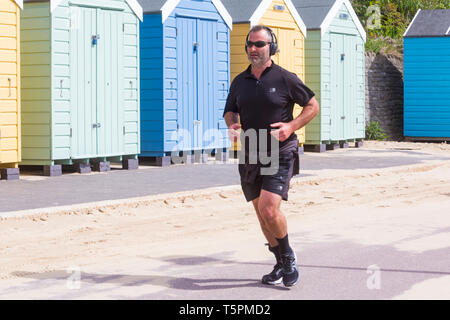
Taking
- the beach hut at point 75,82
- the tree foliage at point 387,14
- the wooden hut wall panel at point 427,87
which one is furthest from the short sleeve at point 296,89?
the tree foliage at point 387,14

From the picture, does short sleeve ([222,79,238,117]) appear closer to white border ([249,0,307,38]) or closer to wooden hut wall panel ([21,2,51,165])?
wooden hut wall panel ([21,2,51,165])

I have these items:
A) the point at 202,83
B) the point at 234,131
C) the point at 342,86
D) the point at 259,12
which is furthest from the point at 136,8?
the point at 234,131

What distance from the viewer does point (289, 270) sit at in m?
6.67

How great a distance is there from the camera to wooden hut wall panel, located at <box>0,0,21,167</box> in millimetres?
13781

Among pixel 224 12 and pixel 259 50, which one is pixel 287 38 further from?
pixel 259 50

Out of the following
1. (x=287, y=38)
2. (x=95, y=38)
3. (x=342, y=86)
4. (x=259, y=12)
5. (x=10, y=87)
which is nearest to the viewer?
(x=10, y=87)

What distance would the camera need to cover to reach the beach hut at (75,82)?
14.5 metres

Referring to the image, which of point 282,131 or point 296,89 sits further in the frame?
point 296,89

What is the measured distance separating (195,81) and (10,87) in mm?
4417

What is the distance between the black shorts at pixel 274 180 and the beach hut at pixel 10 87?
7.78 metres

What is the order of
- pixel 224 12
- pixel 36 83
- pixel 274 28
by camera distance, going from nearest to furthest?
pixel 36 83
pixel 224 12
pixel 274 28

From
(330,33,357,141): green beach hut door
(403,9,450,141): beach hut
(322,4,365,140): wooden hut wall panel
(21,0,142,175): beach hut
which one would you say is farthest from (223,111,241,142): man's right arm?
(403,9,450,141): beach hut

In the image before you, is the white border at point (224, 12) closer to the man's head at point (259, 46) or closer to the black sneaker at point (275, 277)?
the man's head at point (259, 46)

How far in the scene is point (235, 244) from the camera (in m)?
8.72
